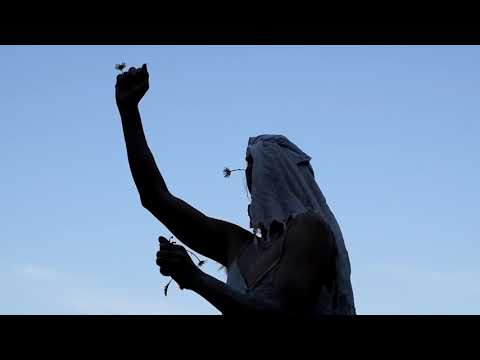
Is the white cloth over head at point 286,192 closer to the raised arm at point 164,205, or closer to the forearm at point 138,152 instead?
the raised arm at point 164,205

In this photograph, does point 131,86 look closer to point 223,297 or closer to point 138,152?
point 138,152

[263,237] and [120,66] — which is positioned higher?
[120,66]

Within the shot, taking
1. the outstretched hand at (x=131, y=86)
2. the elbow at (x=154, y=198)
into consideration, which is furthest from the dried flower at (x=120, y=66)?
the elbow at (x=154, y=198)

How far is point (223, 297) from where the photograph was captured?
12.2ft

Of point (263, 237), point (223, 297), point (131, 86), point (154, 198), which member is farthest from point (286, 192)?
point (131, 86)

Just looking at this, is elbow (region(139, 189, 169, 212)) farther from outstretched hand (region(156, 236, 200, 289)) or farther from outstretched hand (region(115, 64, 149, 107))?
outstretched hand (region(156, 236, 200, 289))

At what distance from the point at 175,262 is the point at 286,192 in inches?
42.2

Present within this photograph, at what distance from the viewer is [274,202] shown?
4.49 m

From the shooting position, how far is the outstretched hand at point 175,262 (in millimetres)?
3619

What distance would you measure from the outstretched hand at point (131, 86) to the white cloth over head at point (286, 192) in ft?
2.24
